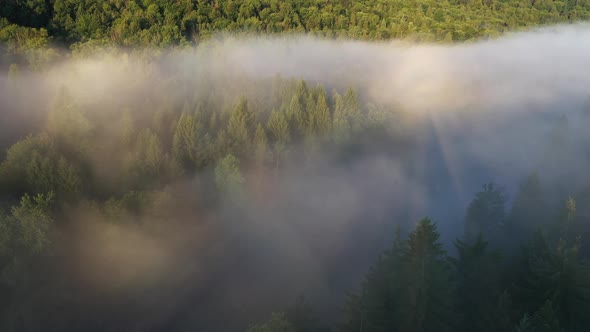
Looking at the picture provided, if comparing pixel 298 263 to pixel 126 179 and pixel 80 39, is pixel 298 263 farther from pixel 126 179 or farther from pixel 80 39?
pixel 80 39

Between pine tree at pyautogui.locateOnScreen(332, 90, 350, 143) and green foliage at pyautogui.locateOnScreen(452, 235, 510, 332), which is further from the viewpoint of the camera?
pine tree at pyautogui.locateOnScreen(332, 90, 350, 143)

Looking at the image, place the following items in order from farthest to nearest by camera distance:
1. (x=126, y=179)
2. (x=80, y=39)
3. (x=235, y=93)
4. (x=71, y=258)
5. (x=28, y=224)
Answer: (x=80, y=39) → (x=235, y=93) → (x=126, y=179) → (x=71, y=258) → (x=28, y=224)

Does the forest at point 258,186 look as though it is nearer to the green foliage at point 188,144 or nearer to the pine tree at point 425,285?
the pine tree at point 425,285

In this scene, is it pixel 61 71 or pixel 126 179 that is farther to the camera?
pixel 61 71

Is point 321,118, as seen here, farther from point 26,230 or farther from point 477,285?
point 26,230

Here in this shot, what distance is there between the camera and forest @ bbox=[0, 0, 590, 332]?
3231 centimetres

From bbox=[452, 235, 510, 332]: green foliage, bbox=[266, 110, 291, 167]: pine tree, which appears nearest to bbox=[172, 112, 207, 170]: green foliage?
bbox=[266, 110, 291, 167]: pine tree

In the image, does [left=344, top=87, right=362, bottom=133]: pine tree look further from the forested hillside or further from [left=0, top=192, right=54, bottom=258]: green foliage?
[left=0, top=192, right=54, bottom=258]: green foliage

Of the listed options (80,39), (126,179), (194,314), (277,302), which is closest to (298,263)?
(277,302)

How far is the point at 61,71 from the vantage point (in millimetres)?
64438

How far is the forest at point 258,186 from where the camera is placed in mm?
32312

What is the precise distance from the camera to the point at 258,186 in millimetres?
58312

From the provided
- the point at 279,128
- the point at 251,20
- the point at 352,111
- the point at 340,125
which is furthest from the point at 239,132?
the point at 251,20

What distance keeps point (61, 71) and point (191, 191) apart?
96.2ft
